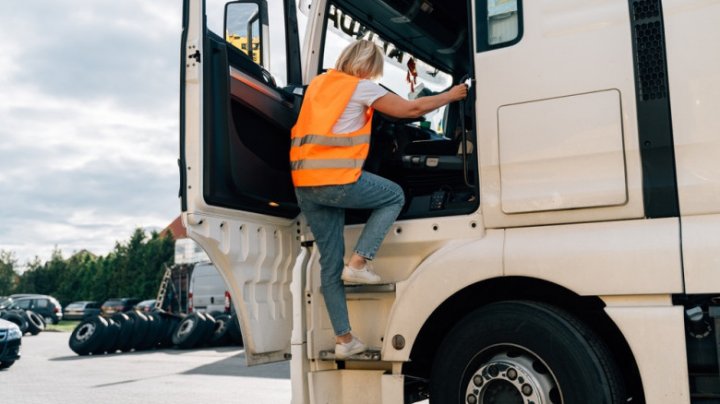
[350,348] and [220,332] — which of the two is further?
[220,332]

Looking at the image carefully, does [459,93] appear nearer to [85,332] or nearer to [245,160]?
[245,160]

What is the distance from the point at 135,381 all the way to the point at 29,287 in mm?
59475

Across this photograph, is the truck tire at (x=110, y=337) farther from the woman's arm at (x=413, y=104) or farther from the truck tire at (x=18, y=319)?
the woman's arm at (x=413, y=104)

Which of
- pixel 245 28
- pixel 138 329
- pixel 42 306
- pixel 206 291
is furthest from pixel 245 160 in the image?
pixel 42 306

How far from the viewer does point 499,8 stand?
12.1 feet

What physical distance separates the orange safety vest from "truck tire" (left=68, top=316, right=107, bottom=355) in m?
12.5

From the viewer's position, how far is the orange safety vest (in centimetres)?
391

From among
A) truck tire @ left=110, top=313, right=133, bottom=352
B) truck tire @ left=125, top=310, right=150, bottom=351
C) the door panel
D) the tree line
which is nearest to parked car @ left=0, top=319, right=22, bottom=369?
truck tire @ left=110, top=313, right=133, bottom=352

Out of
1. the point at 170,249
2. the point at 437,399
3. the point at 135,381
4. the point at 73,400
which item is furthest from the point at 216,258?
the point at 170,249

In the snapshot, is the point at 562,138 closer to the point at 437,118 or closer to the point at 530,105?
the point at 530,105

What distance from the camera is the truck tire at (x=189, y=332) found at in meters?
16.0

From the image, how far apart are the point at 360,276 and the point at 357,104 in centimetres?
92

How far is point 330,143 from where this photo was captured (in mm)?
3928

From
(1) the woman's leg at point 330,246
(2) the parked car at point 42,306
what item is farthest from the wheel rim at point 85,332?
(2) the parked car at point 42,306
